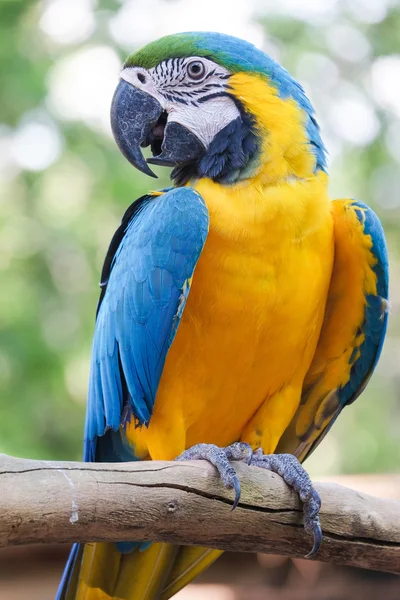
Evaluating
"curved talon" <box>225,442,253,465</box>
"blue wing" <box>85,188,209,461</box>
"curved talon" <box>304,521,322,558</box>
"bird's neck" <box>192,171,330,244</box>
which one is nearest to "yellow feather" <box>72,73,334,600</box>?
"bird's neck" <box>192,171,330,244</box>

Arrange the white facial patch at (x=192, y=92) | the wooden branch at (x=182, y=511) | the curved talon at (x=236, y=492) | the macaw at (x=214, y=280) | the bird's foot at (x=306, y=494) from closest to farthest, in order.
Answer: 1. the wooden branch at (x=182, y=511)
2. the curved talon at (x=236, y=492)
3. the bird's foot at (x=306, y=494)
4. the macaw at (x=214, y=280)
5. the white facial patch at (x=192, y=92)

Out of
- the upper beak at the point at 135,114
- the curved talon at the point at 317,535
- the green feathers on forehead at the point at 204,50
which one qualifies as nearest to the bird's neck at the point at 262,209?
the upper beak at the point at 135,114

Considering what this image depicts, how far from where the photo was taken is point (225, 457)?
7.25 ft

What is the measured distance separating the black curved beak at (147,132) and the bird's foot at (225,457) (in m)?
1.04

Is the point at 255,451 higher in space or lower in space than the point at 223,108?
lower

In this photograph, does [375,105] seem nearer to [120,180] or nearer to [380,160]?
[380,160]

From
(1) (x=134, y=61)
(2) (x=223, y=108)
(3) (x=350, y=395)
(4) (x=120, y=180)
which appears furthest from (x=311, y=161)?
(4) (x=120, y=180)

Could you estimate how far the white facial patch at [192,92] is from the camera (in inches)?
104

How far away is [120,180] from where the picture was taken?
243 inches

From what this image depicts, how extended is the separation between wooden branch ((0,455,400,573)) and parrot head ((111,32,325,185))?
1.07m

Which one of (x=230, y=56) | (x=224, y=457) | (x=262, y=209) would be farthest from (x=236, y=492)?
(x=230, y=56)

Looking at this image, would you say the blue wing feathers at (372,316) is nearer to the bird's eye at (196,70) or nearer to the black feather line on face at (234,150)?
the black feather line on face at (234,150)

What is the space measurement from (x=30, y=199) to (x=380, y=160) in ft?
10.4

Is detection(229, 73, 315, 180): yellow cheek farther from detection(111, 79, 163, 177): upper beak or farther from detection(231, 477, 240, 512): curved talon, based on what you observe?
→ detection(231, 477, 240, 512): curved talon
